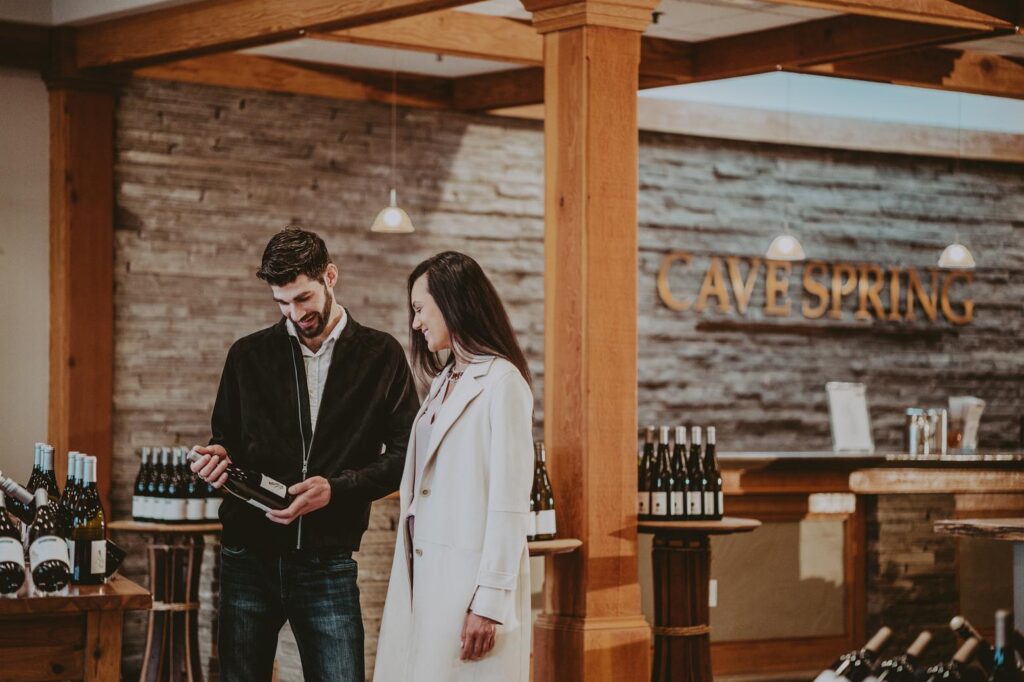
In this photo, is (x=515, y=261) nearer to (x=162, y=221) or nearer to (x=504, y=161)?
(x=504, y=161)

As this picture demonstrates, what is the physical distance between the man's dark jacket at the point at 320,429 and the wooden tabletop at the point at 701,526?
2005mm

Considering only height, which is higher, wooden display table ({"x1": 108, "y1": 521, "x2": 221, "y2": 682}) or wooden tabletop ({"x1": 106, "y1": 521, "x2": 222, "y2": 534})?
wooden tabletop ({"x1": 106, "y1": 521, "x2": 222, "y2": 534})

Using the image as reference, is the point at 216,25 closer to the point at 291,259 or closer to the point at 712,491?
the point at 712,491

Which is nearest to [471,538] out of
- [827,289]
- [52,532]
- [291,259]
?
[291,259]

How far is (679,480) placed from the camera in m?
6.33

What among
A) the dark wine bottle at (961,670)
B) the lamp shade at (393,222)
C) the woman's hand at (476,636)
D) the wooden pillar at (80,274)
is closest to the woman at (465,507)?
the woman's hand at (476,636)

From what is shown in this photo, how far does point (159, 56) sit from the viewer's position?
7.20 m

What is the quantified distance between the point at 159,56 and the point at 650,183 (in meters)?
3.83

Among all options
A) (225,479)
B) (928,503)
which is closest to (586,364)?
(225,479)

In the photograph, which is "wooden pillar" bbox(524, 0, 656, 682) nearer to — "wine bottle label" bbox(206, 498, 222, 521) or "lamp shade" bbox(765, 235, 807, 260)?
"wine bottle label" bbox(206, 498, 222, 521)

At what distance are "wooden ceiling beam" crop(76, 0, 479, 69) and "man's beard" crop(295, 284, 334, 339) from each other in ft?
7.78

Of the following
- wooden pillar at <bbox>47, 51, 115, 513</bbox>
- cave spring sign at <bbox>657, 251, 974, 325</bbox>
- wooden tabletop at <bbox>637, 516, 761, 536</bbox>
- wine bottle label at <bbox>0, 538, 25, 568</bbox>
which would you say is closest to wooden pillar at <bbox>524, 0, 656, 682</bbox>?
wooden tabletop at <bbox>637, 516, 761, 536</bbox>

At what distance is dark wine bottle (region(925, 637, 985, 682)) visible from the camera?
2762 mm

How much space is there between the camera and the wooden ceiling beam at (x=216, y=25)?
6.25 meters
